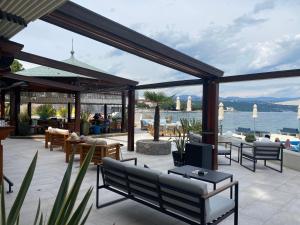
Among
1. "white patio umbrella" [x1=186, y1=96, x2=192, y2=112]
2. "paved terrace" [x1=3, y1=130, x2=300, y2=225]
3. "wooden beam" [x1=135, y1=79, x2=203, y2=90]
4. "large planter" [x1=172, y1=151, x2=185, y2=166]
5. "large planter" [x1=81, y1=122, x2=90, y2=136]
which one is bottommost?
"paved terrace" [x1=3, y1=130, x2=300, y2=225]

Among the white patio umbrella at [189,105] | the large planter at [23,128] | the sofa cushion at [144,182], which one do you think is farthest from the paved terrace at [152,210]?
the white patio umbrella at [189,105]

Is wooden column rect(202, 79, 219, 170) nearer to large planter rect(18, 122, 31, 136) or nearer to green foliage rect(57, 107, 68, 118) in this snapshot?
large planter rect(18, 122, 31, 136)

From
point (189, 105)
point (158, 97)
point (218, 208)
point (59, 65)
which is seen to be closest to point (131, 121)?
point (158, 97)

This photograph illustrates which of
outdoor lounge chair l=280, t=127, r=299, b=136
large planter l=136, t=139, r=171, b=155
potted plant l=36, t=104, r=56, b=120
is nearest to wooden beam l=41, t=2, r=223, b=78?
large planter l=136, t=139, r=171, b=155

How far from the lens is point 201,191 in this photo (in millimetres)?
2967

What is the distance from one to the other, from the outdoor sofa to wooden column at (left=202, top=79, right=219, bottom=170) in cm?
382

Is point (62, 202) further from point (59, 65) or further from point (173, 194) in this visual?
point (59, 65)

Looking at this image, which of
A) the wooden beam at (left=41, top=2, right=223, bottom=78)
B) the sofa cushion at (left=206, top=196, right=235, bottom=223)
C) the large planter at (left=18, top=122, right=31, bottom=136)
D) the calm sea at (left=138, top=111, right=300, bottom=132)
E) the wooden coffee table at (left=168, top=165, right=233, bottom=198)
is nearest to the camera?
the sofa cushion at (left=206, top=196, right=235, bottom=223)

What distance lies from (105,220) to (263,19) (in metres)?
7.42

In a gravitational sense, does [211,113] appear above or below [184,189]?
above

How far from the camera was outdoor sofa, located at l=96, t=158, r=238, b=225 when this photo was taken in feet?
9.96

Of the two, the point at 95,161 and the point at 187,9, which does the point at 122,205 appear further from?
the point at 187,9

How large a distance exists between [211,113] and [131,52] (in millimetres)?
3254

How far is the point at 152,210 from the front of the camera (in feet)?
14.0
